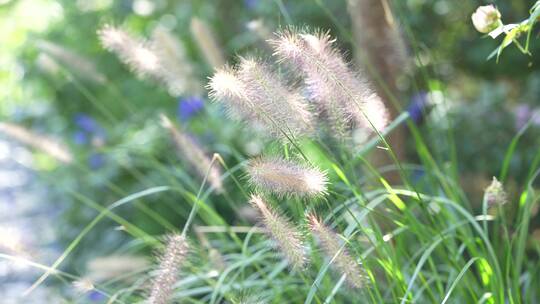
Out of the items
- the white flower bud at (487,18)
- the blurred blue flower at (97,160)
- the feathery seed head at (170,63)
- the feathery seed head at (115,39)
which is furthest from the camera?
the blurred blue flower at (97,160)

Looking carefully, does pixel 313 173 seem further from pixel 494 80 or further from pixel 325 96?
pixel 494 80

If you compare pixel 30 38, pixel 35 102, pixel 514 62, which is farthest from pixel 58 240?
pixel 514 62

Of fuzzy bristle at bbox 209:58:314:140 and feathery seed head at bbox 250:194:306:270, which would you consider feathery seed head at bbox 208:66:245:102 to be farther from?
feathery seed head at bbox 250:194:306:270

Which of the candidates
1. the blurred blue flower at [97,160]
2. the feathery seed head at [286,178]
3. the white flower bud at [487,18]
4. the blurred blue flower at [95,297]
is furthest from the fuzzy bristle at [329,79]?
the blurred blue flower at [97,160]

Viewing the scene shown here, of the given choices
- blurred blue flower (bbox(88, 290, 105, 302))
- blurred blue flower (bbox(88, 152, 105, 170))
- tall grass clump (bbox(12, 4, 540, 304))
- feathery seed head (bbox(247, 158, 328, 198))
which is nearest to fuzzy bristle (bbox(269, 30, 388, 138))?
tall grass clump (bbox(12, 4, 540, 304))

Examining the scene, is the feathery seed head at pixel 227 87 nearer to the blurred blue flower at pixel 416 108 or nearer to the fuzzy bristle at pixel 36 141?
the fuzzy bristle at pixel 36 141

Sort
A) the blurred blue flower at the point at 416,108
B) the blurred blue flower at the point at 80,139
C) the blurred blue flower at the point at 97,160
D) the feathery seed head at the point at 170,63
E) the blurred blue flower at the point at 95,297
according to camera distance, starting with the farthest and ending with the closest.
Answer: the blurred blue flower at the point at 80,139
the blurred blue flower at the point at 97,160
the blurred blue flower at the point at 416,108
the blurred blue flower at the point at 95,297
the feathery seed head at the point at 170,63
